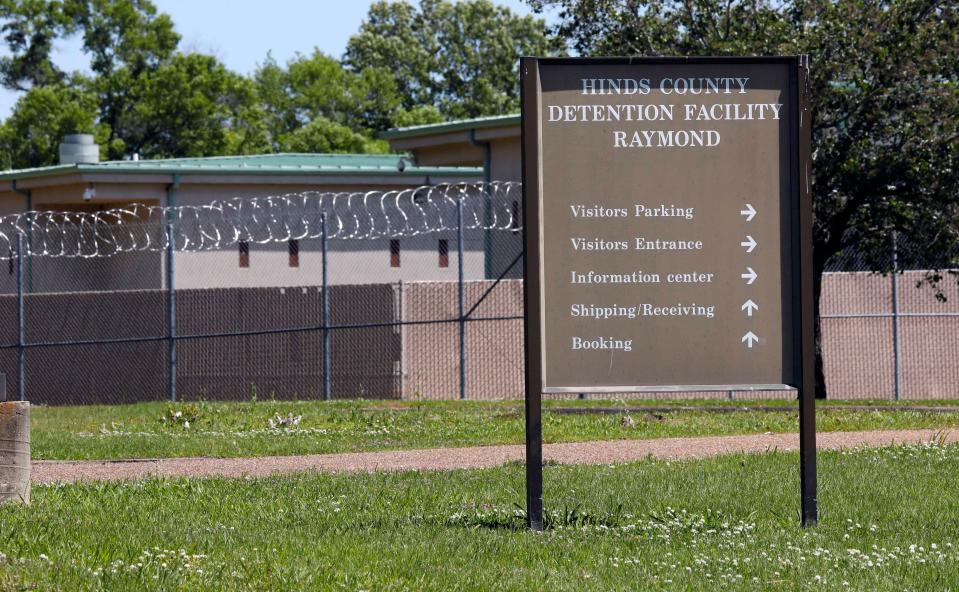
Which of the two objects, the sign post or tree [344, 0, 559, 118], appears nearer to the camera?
the sign post

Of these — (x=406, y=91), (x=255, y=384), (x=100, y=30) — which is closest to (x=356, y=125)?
(x=406, y=91)

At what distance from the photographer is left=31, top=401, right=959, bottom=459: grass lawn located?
46.2 feet

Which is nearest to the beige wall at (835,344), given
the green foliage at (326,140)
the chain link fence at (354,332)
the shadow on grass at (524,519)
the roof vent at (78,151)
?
the chain link fence at (354,332)

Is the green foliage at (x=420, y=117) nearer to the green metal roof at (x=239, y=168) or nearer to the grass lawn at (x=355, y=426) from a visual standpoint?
the green metal roof at (x=239, y=168)

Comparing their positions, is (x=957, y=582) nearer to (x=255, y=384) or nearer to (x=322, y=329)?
(x=322, y=329)

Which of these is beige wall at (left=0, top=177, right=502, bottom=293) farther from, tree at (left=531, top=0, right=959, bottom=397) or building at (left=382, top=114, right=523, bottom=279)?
tree at (left=531, top=0, right=959, bottom=397)

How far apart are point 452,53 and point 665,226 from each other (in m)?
72.3

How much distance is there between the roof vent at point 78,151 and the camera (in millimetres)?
36656

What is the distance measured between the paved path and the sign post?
385 cm

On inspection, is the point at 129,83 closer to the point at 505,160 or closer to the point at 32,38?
the point at 32,38

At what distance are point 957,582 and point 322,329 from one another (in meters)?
15.5

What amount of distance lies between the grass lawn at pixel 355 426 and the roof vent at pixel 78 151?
18294 mm

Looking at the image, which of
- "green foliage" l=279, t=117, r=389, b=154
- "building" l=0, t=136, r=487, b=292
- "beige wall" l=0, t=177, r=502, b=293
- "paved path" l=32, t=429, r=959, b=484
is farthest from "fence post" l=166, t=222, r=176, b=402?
"green foliage" l=279, t=117, r=389, b=154

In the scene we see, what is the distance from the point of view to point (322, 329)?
21.8 metres
